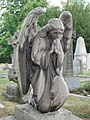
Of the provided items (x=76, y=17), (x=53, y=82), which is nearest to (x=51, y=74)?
(x=53, y=82)

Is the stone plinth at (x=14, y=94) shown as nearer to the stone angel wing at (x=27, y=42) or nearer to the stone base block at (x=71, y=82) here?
the stone base block at (x=71, y=82)

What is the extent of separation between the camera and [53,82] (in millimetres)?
3969

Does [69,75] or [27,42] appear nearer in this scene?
[27,42]

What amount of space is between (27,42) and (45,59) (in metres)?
0.36

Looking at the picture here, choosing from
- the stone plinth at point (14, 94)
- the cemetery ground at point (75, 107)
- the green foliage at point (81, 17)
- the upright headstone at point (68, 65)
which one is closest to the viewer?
the cemetery ground at point (75, 107)

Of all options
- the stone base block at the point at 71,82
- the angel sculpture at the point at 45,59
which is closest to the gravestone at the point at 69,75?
the stone base block at the point at 71,82

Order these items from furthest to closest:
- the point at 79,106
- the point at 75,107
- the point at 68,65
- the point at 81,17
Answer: the point at 81,17 < the point at 68,65 < the point at 79,106 < the point at 75,107

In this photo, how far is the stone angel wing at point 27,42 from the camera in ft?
13.3

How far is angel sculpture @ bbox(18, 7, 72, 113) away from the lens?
3947 millimetres

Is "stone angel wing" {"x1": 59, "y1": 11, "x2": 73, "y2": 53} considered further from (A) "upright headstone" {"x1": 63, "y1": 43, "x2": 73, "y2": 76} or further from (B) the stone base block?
(A) "upright headstone" {"x1": 63, "y1": 43, "x2": 73, "y2": 76}

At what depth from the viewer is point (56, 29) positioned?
3.91 metres

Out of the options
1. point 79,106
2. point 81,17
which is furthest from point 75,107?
point 81,17

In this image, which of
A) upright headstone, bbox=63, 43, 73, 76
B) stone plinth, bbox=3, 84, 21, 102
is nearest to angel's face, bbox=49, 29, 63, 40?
stone plinth, bbox=3, 84, 21, 102

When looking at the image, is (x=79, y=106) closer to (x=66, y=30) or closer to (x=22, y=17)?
(x=66, y=30)
